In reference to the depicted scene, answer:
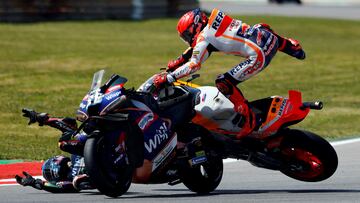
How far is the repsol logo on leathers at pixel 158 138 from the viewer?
27.3 ft

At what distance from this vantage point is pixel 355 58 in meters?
25.9

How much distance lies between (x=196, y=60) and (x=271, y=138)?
40.3 inches

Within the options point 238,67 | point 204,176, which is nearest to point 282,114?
point 238,67

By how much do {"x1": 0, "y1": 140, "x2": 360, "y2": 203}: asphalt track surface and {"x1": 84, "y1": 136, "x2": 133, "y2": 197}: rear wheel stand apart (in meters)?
0.21

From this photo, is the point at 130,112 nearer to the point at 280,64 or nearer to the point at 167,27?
the point at 280,64

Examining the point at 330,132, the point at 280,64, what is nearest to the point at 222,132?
the point at 330,132

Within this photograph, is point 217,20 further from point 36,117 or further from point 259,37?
point 36,117

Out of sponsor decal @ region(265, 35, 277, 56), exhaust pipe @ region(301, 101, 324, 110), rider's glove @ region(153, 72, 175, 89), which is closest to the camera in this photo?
rider's glove @ region(153, 72, 175, 89)

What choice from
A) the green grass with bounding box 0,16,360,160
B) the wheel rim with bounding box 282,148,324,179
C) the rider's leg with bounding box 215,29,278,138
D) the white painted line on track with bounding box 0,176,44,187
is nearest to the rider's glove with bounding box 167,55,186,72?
the rider's leg with bounding box 215,29,278,138

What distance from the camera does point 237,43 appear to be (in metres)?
9.16

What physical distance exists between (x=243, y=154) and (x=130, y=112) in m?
1.33

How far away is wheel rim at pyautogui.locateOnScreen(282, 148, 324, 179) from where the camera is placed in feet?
29.8

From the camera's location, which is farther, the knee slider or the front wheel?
the front wheel

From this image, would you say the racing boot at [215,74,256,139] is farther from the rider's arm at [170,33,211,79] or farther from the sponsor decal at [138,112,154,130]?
the sponsor decal at [138,112,154,130]
